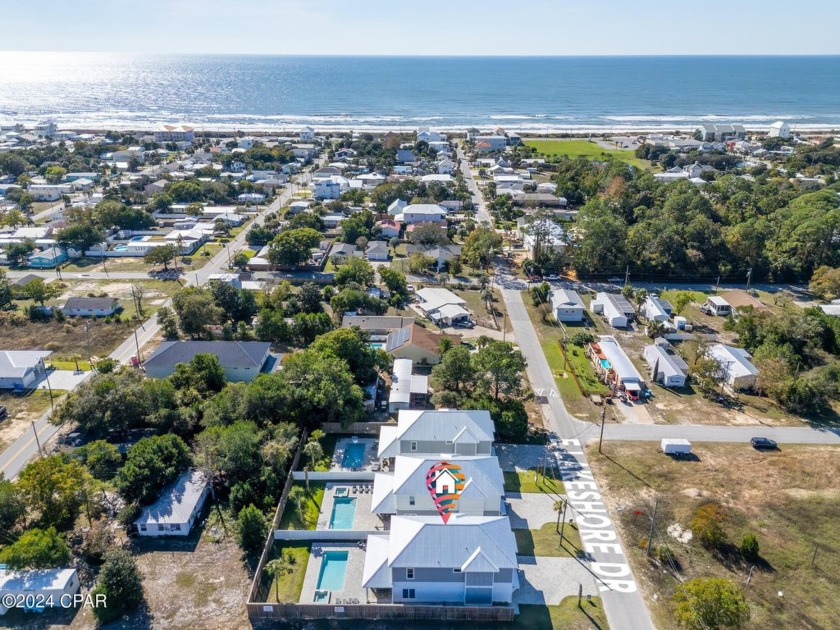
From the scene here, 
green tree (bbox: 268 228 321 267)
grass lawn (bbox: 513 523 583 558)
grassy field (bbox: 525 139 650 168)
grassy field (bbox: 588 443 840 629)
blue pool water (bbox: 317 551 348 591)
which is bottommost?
blue pool water (bbox: 317 551 348 591)

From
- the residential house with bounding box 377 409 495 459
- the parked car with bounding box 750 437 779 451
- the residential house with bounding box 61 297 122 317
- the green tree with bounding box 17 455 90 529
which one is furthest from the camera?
the residential house with bounding box 61 297 122 317

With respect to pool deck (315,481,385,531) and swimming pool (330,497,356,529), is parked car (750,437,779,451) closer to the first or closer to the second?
pool deck (315,481,385,531)

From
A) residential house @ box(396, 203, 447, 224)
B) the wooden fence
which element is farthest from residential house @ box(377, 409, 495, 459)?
residential house @ box(396, 203, 447, 224)

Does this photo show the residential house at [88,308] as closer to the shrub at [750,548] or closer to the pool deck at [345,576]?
the pool deck at [345,576]

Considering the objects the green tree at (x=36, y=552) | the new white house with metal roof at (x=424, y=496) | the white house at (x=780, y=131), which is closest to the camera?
the green tree at (x=36, y=552)

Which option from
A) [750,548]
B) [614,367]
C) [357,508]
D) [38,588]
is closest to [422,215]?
[614,367]

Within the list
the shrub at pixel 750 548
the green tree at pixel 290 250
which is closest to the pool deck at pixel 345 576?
the shrub at pixel 750 548

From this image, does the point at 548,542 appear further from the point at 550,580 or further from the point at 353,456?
the point at 353,456
